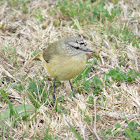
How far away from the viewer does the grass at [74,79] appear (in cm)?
376

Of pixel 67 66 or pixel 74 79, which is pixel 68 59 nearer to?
pixel 67 66

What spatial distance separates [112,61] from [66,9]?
2.19 metres

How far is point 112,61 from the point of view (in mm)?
5621

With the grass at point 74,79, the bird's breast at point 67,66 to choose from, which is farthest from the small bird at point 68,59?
the grass at point 74,79

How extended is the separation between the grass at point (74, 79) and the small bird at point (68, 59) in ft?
1.39

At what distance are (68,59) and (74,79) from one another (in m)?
0.89

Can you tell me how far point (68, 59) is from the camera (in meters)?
4.48

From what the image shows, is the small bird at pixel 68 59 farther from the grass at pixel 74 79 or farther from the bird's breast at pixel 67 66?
the grass at pixel 74 79

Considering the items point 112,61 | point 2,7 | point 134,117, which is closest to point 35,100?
point 134,117

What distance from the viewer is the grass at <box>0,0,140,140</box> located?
12.3ft

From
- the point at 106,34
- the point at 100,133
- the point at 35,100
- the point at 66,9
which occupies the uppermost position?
the point at 66,9

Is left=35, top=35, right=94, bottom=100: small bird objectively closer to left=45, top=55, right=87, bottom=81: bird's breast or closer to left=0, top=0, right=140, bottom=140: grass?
left=45, top=55, right=87, bottom=81: bird's breast

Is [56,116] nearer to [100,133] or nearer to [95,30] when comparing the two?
[100,133]

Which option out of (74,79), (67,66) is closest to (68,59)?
(67,66)
